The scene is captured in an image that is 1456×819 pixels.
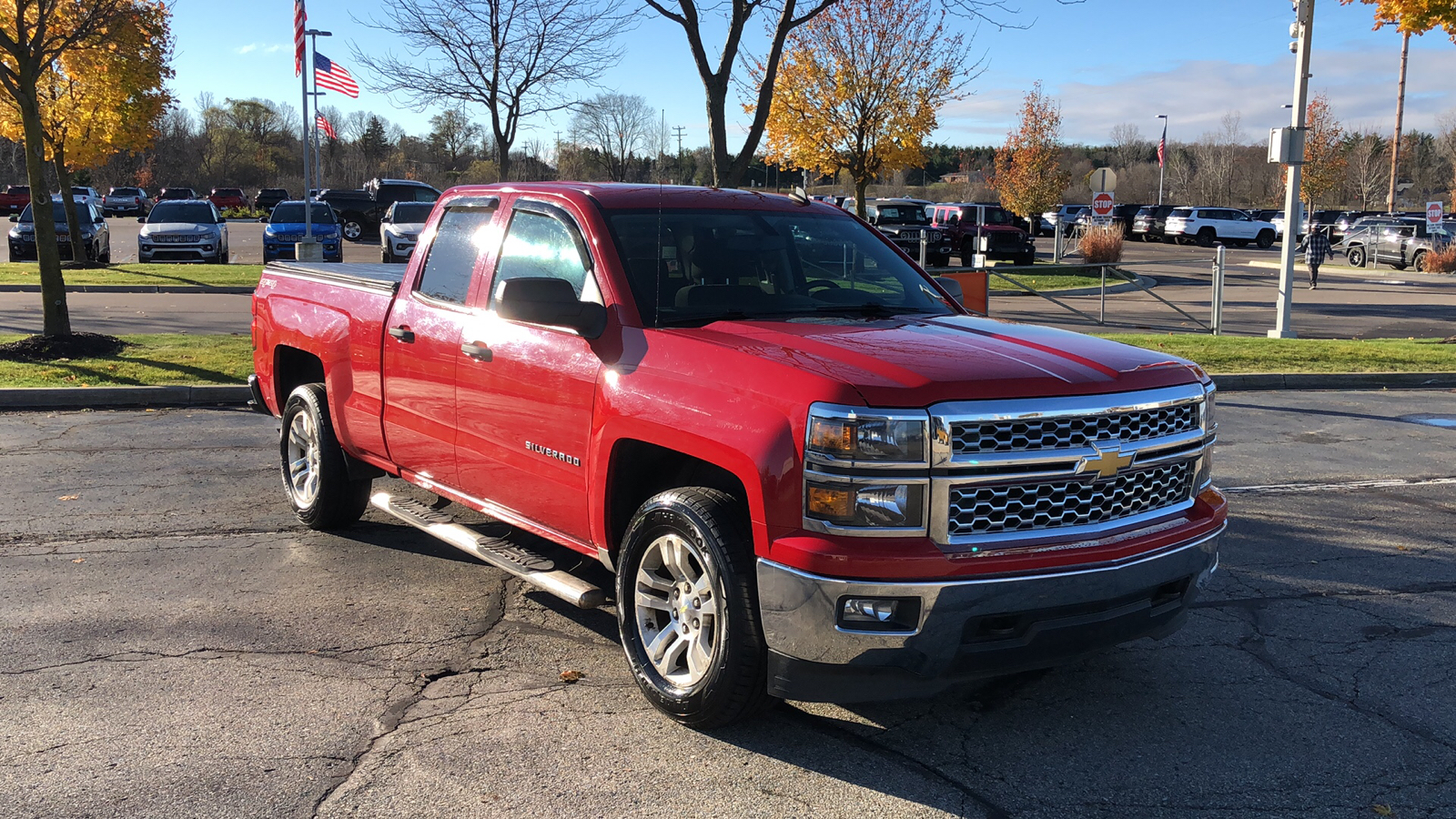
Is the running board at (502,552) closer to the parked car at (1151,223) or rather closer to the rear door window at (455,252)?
the rear door window at (455,252)

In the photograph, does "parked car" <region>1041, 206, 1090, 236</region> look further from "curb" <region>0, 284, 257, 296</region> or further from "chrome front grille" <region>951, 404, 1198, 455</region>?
"chrome front grille" <region>951, 404, 1198, 455</region>

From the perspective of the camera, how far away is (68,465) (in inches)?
320

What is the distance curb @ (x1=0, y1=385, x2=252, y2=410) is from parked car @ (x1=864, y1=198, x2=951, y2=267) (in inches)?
955

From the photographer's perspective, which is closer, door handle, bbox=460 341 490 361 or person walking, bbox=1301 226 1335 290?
door handle, bbox=460 341 490 361

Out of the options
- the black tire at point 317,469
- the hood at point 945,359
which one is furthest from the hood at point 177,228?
the hood at point 945,359

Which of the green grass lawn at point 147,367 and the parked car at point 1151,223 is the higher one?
the parked car at point 1151,223

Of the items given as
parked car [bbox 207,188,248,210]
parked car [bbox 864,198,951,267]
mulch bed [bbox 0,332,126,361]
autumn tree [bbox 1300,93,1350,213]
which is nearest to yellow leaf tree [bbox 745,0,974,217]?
parked car [bbox 864,198,951,267]

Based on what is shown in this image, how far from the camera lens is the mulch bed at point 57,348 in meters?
12.4

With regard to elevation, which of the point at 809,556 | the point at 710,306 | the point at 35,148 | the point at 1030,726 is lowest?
the point at 1030,726

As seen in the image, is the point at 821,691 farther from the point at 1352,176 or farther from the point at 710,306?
the point at 1352,176

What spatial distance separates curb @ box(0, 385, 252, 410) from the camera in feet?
34.9

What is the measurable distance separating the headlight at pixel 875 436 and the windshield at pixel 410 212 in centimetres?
2449

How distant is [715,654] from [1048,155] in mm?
47261

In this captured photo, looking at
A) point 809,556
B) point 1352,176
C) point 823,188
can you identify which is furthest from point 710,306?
point 1352,176
